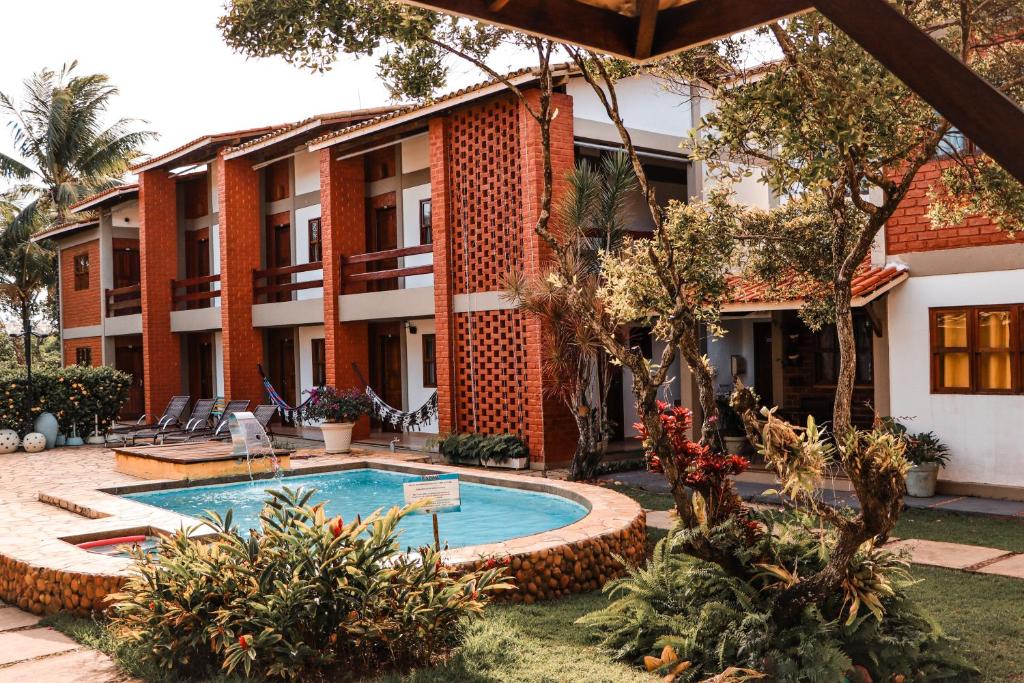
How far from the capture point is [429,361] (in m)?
19.7

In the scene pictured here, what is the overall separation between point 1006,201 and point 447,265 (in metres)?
10.6

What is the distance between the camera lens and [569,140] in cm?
1523

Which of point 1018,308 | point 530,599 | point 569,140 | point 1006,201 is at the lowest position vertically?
point 530,599

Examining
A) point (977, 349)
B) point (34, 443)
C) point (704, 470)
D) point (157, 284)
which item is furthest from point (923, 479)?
point (157, 284)

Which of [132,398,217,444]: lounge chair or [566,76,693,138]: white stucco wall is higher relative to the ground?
[566,76,693,138]: white stucco wall

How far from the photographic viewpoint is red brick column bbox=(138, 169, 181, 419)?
25.0 m

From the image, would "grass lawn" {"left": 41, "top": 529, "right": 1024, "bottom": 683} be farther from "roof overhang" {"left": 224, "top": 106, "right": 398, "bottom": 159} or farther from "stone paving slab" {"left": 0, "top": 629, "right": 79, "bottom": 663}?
"roof overhang" {"left": 224, "top": 106, "right": 398, "bottom": 159}

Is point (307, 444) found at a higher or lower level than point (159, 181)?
lower

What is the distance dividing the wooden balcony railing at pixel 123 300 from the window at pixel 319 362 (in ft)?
22.0

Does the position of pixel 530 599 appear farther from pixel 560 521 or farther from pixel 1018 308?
pixel 1018 308

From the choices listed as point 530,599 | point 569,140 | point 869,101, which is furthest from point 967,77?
point 569,140

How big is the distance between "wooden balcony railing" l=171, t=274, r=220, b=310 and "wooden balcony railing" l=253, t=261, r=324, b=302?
4.00 feet

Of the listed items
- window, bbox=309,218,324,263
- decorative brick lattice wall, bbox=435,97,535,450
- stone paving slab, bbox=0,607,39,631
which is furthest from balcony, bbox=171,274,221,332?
stone paving slab, bbox=0,607,39,631

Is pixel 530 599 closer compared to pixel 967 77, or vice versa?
pixel 967 77
